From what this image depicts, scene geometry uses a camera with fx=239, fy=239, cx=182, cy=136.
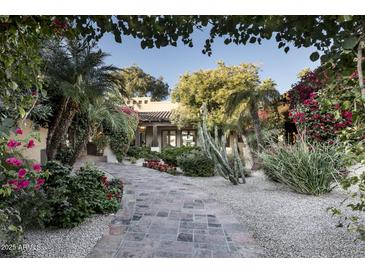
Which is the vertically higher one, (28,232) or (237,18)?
(237,18)

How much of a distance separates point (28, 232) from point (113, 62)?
9.90 feet

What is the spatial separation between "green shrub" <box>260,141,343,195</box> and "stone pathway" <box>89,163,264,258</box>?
1624 millimetres

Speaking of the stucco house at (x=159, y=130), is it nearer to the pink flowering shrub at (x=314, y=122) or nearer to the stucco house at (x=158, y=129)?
the stucco house at (x=158, y=129)

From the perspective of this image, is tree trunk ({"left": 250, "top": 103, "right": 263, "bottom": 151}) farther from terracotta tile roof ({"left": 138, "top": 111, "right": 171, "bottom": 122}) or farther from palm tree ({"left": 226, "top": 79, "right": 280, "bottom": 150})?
terracotta tile roof ({"left": 138, "top": 111, "right": 171, "bottom": 122})

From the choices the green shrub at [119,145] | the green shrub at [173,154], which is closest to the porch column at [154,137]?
the green shrub at [119,145]

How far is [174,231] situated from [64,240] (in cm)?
129

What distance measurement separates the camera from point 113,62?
4418mm

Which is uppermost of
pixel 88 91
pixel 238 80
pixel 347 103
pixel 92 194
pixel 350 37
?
pixel 238 80

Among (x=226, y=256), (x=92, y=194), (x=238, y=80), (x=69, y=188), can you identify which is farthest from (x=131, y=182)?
(x=238, y=80)

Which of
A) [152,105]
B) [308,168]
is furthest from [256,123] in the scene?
[152,105]
